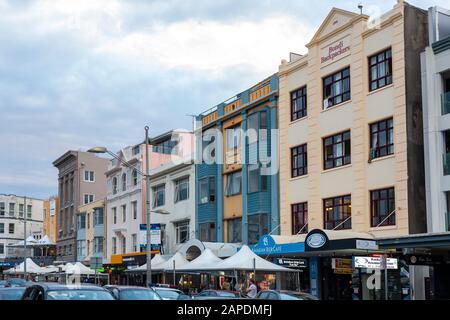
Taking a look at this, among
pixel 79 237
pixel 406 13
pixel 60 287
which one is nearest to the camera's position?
pixel 60 287

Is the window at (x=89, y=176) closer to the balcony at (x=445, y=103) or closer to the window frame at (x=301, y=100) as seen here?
the window frame at (x=301, y=100)

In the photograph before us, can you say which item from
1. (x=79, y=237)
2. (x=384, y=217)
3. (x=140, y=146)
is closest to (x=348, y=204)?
(x=384, y=217)

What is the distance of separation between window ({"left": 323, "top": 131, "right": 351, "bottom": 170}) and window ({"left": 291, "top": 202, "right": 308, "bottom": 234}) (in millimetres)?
2865

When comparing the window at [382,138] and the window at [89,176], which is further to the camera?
the window at [89,176]

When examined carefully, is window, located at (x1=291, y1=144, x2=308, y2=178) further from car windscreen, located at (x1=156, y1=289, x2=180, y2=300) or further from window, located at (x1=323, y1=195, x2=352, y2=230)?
car windscreen, located at (x1=156, y1=289, x2=180, y2=300)

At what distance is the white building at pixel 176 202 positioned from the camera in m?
48.1

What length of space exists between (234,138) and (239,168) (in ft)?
7.11

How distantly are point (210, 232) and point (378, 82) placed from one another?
17.9 m

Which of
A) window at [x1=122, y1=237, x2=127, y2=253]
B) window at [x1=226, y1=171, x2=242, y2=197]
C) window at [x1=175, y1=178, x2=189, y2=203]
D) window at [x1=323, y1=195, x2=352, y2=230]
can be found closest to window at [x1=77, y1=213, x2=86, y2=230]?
window at [x1=122, y1=237, x2=127, y2=253]

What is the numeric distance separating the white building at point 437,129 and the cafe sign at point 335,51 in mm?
4917

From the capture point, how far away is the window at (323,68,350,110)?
33531 mm

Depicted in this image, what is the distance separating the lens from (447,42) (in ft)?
93.0

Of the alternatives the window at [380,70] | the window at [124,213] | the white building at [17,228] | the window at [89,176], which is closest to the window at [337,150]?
the window at [380,70]

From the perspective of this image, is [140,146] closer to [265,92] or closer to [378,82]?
[265,92]
